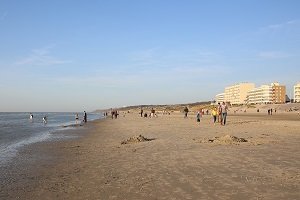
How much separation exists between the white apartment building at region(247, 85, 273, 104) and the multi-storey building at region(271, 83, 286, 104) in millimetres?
1997

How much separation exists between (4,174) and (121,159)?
3.98 m

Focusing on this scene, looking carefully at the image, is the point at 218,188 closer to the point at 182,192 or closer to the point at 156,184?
the point at 182,192

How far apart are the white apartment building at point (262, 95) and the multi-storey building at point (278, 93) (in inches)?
78.6

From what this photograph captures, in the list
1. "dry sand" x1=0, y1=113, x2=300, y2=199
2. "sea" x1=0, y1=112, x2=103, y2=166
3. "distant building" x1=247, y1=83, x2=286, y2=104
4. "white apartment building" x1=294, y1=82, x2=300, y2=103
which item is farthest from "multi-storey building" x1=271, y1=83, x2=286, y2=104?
"dry sand" x1=0, y1=113, x2=300, y2=199

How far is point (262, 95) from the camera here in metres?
169

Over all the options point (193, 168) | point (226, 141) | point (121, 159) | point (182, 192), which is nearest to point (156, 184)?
point (182, 192)

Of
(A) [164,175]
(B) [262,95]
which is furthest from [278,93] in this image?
(A) [164,175]

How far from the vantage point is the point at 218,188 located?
7.37 m

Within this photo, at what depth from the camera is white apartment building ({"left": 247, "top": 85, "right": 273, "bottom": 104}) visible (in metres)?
164

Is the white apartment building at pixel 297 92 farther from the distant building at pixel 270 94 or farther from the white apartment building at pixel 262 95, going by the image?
the distant building at pixel 270 94

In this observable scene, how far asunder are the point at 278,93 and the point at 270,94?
6.13m

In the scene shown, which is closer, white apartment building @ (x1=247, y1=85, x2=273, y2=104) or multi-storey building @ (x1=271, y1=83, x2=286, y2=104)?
white apartment building @ (x1=247, y1=85, x2=273, y2=104)

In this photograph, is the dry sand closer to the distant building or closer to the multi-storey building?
the distant building

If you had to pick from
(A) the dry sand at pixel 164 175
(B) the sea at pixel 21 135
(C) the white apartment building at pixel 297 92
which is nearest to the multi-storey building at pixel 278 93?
(C) the white apartment building at pixel 297 92
